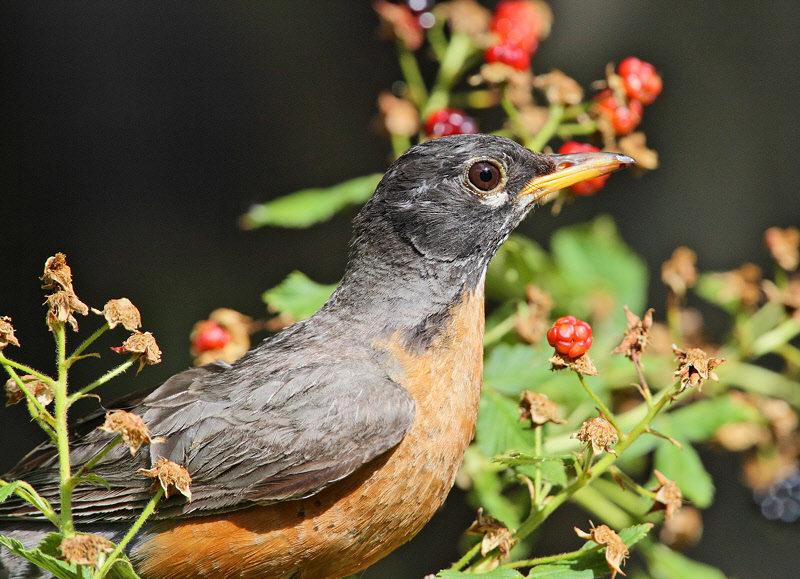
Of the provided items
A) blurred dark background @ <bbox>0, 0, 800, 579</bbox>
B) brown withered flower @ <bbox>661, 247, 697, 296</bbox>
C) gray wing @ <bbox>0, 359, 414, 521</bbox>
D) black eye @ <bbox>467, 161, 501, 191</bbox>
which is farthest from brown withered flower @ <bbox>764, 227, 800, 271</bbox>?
blurred dark background @ <bbox>0, 0, 800, 579</bbox>

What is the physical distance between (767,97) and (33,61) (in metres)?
5.15

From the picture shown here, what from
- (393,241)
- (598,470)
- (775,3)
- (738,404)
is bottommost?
(738,404)

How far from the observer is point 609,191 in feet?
18.0

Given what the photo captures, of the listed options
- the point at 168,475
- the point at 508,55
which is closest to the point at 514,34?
the point at 508,55

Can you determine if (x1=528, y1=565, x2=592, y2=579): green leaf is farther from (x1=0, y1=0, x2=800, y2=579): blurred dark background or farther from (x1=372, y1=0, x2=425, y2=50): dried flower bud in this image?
(x1=0, y1=0, x2=800, y2=579): blurred dark background

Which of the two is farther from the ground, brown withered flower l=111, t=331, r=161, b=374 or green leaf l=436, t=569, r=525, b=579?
brown withered flower l=111, t=331, r=161, b=374

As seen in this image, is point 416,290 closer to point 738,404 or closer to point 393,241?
point 393,241

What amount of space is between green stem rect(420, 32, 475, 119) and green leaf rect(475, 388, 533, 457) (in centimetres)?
107

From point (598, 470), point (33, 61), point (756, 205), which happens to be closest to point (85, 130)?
point (33, 61)

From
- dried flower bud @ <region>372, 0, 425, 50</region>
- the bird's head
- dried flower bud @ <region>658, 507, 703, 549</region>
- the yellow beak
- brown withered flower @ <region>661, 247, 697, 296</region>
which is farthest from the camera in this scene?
dried flower bud @ <region>658, 507, 703, 549</region>

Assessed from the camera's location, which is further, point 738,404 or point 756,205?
point 756,205

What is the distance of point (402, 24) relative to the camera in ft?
10.3

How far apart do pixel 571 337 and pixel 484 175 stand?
0.94 m

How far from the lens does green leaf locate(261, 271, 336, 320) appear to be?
2.86 metres
